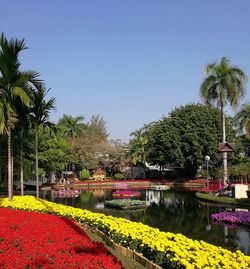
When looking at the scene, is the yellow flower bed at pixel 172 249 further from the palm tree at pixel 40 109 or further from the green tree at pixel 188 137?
the green tree at pixel 188 137

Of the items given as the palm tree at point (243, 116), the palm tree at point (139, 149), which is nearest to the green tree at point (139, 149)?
the palm tree at point (139, 149)

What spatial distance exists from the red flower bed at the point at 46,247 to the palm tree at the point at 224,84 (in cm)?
3225

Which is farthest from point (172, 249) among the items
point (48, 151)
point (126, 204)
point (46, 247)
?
point (48, 151)

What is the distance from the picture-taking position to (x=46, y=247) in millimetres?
9648

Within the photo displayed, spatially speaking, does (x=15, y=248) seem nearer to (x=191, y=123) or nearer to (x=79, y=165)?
(x=191, y=123)

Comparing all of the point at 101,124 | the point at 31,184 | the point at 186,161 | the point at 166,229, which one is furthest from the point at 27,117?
the point at 101,124

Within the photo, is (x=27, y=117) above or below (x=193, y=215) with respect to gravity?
above

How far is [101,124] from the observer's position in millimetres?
124125

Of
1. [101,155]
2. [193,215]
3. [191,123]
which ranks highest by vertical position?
[191,123]

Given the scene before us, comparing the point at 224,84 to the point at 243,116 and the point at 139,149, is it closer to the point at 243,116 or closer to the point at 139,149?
the point at 243,116

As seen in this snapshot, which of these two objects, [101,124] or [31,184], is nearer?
[31,184]

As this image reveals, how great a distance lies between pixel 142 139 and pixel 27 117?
49.1 metres

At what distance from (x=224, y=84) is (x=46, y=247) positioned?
3630cm

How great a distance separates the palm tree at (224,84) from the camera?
42222 mm
